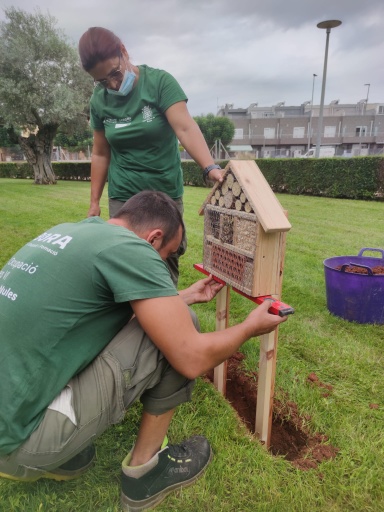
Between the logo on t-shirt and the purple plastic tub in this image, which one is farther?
the purple plastic tub

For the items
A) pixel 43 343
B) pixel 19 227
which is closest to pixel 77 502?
pixel 43 343

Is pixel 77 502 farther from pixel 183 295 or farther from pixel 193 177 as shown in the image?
pixel 193 177

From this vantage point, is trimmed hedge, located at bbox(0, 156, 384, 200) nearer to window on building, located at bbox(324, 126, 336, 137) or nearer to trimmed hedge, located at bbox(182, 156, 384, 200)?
trimmed hedge, located at bbox(182, 156, 384, 200)

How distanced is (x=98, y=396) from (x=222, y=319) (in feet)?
3.38

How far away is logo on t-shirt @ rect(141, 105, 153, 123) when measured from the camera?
7.18ft

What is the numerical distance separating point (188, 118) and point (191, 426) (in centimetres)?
176

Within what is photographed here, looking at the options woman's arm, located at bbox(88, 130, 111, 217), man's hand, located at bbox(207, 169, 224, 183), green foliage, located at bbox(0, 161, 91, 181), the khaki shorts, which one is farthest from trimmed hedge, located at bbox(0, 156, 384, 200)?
green foliage, located at bbox(0, 161, 91, 181)

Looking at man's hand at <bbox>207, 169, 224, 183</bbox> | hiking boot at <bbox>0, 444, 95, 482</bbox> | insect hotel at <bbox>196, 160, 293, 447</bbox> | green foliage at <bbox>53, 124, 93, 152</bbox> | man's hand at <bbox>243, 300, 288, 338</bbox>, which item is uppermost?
green foliage at <bbox>53, 124, 93, 152</bbox>

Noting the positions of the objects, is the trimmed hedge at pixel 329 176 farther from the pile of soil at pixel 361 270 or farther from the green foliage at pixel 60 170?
the green foliage at pixel 60 170

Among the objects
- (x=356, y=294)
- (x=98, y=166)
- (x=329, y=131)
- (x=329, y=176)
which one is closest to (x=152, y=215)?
(x=98, y=166)

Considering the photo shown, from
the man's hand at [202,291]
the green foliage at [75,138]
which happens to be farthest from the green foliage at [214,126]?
the man's hand at [202,291]

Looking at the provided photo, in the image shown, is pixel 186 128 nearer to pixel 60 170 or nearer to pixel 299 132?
pixel 60 170

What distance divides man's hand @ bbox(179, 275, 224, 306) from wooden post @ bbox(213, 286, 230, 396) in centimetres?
7

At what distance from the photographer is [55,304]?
1.18 metres
